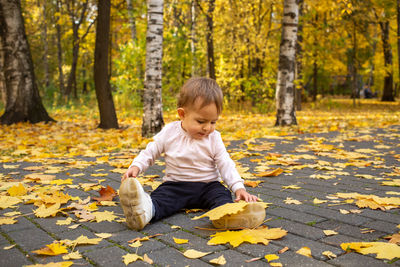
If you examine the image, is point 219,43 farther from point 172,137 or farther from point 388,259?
point 388,259

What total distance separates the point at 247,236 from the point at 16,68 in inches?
359

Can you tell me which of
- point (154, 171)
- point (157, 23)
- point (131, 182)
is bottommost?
point (154, 171)

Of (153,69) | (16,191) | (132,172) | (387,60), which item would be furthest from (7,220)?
(387,60)

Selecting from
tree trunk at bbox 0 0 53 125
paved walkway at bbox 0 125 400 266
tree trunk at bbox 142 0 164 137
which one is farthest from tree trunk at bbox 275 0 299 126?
tree trunk at bbox 0 0 53 125

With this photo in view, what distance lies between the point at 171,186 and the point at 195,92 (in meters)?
0.73

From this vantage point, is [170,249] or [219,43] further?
[219,43]

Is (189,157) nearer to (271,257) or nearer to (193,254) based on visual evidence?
(193,254)

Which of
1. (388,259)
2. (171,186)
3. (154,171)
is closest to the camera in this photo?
(388,259)

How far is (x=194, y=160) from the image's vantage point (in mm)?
2871

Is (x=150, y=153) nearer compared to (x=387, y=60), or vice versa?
(x=150, y=153)

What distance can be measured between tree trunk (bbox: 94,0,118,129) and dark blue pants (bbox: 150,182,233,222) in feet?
20.0

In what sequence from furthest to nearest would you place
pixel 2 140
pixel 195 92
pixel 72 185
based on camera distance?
pixel 2 140
pixel 72 185
pixel 195 92

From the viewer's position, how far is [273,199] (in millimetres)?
3086

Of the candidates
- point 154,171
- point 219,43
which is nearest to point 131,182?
point 154,171
